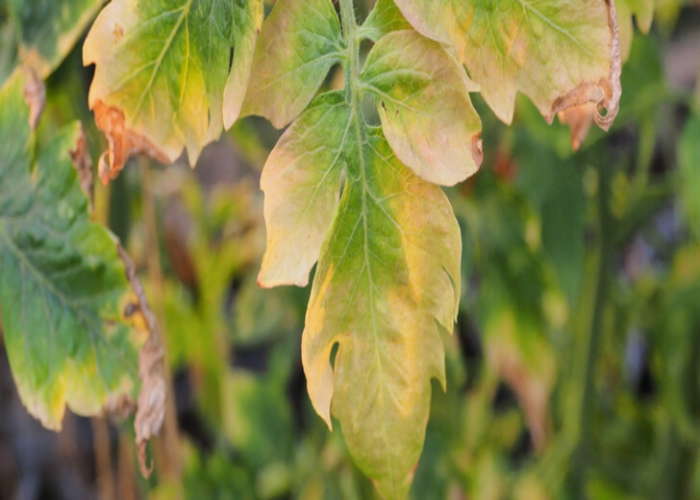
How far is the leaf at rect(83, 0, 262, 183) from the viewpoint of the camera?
0.23 m

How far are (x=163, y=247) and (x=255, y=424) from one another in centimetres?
31

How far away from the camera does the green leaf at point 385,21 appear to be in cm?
23

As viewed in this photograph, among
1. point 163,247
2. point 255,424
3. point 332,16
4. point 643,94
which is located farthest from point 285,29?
point 255,424

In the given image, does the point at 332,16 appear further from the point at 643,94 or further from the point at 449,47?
the point at 643,94

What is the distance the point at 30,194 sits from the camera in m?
0.34

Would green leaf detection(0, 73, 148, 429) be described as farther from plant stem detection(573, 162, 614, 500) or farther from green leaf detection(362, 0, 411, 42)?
plant stem detection(573, 162, 614, 500)

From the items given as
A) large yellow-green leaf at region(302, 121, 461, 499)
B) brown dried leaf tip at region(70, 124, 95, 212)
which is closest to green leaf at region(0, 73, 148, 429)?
brown dried leaf tip at region(70, 124, 95, 212)

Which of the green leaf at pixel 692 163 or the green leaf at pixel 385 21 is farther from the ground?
the green leaf at pixel 385 21

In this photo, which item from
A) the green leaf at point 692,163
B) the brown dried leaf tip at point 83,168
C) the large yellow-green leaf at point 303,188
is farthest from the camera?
the green leaf at point 692,163

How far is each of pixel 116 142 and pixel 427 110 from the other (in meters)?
0.11

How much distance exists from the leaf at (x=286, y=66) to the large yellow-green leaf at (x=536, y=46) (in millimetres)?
35

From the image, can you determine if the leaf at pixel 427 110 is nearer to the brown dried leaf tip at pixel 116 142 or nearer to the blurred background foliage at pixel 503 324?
the brown dried leaf tip at pixel 116 142

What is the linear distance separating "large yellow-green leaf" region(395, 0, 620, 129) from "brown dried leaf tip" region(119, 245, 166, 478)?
Result: 17 cm

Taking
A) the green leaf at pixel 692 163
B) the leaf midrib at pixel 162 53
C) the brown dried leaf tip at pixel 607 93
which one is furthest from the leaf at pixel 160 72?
the green leaf at pixel 692 163
